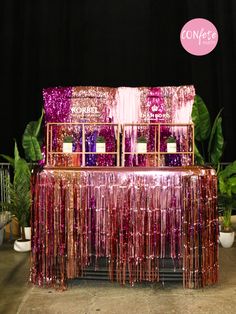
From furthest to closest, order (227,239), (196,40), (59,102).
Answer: (196,40) → (59,102) → (227,239)

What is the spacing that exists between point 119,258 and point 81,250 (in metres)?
0.26

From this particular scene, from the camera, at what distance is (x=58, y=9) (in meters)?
4.95

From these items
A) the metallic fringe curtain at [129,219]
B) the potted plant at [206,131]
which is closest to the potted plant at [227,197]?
the potted plant at [206,131]

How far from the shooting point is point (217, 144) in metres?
4.30

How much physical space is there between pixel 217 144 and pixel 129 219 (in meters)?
1.97

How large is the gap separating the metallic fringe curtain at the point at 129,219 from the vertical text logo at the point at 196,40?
2608 millimetres

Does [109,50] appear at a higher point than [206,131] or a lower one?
higher

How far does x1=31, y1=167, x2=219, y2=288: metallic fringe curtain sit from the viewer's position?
2666 mm

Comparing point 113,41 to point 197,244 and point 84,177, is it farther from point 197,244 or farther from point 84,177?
point 197,244

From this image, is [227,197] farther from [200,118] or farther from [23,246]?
[23,246]

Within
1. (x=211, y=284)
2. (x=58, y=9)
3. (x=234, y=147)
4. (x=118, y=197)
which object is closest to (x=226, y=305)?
(x=211, y=284)

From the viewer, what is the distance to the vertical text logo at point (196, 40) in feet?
16.0

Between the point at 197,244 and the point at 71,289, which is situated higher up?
the point at 197,244

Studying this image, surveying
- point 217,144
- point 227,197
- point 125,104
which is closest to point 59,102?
point 125,104
